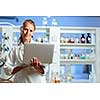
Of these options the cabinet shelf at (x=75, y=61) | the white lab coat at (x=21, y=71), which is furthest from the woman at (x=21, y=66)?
the cabinet shelf at (x=75, y=61)

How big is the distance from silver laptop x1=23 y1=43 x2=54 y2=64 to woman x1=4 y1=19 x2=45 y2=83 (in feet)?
0.10

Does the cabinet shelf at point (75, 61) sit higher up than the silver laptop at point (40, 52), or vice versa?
the silver laptop at point (40, 52)

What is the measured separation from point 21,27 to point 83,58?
572mm

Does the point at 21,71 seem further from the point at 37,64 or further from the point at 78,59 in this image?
the point at 78,59

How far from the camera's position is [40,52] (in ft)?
→ 6.66

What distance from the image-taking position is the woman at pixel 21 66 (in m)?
2.04

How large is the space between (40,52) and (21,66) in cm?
19

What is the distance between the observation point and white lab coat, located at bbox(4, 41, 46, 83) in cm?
204

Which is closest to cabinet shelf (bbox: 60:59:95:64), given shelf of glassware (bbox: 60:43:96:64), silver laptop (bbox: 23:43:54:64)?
shelf of glassware (bbox: 60:43:96:64)

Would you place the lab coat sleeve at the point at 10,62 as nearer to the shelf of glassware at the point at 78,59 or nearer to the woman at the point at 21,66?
the woman at the point at 21,66

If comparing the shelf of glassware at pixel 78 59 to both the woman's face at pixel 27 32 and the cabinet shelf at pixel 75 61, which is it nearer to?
the cabinet shelf at pixel 75 61

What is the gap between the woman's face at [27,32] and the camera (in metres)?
2.06

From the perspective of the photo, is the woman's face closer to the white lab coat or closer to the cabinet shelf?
the white lab coat
